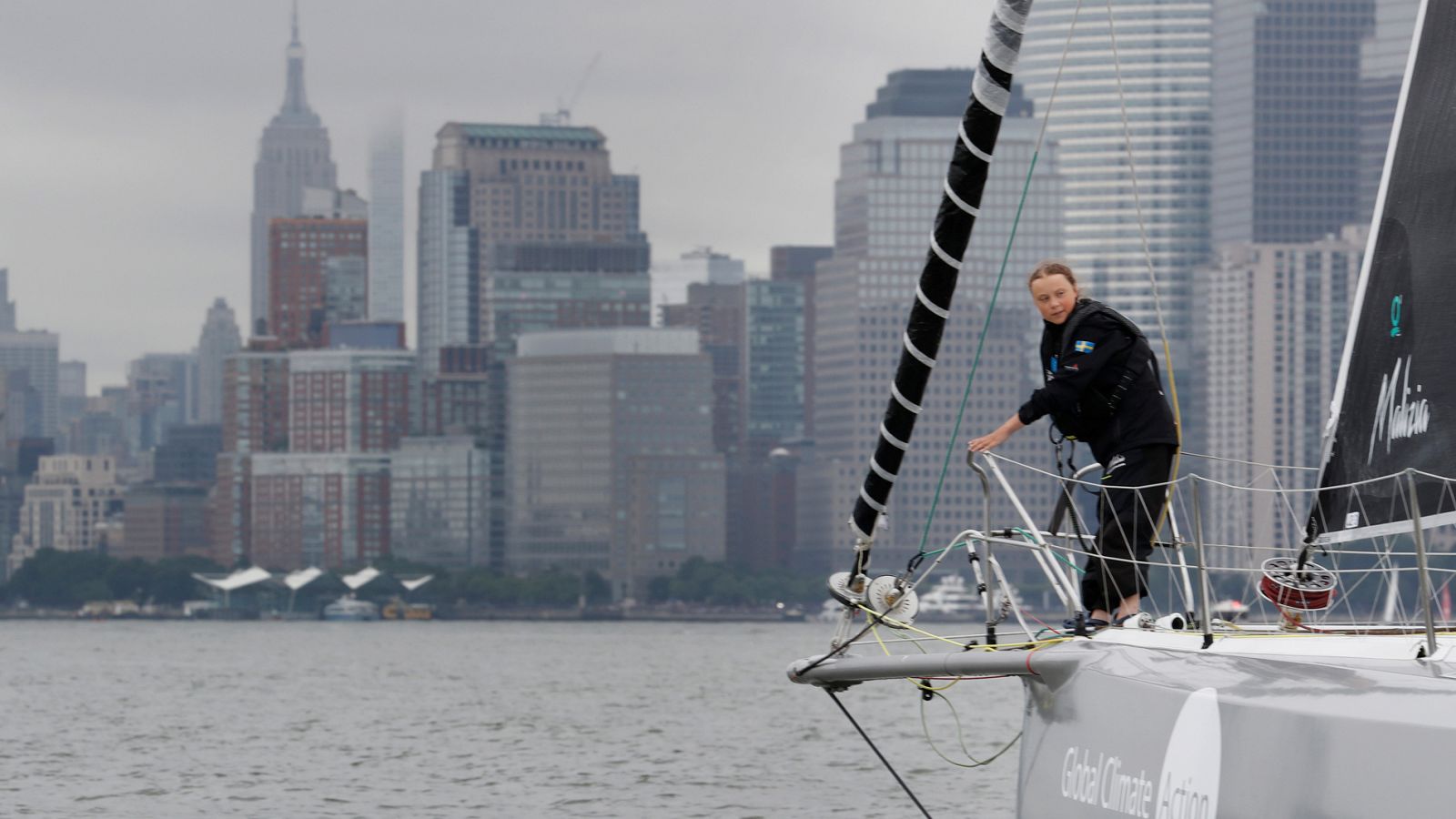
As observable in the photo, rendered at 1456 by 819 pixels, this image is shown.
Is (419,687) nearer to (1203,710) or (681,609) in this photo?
(1203,710)

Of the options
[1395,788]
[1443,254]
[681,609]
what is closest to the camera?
[1395,788]

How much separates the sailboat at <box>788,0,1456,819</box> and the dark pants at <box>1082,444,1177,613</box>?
0.09 meters

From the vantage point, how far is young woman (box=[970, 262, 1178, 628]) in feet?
32.8

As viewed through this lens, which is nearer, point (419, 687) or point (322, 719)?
point (322, 719)

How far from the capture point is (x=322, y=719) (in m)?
40.7

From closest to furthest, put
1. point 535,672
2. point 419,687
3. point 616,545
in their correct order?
point 419,687 → point 535,672 → point 616,545

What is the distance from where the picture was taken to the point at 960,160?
11.0 meters

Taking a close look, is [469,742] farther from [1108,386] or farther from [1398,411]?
[1398,411]

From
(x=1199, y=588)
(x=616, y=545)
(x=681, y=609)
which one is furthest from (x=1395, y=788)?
(x=616, y=545)

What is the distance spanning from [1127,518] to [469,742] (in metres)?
24.9

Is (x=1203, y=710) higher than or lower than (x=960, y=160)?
lower

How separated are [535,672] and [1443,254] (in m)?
58.1

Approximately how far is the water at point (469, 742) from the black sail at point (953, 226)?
11.0m

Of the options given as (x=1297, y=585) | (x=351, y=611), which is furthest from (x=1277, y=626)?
(x=351, y=611)
